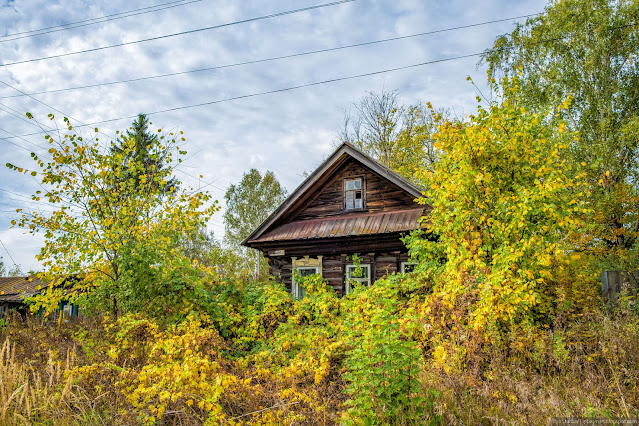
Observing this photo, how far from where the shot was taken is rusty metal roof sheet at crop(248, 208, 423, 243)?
442 inches

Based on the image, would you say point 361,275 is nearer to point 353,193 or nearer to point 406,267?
point 406,267

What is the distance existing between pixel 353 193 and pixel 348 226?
62.1 inches

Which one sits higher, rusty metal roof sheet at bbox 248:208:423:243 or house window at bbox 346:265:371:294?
rusty metal roof sheet at bbox 248:208:423:243

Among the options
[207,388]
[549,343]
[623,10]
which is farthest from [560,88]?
[207,388]

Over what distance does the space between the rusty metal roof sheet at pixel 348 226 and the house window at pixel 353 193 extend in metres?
0.51

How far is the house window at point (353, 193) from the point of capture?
1327 cm

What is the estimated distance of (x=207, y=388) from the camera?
14.0 ft

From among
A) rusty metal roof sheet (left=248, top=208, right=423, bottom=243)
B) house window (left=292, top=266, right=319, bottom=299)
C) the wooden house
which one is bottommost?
the wooden house

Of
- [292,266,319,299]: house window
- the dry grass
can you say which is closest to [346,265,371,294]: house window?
[292,266,319,299]: house window

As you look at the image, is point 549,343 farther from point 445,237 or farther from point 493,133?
point 493,133

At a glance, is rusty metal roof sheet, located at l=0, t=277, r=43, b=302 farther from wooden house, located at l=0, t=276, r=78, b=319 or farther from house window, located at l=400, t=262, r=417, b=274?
house window, located at l=400, t=262, r=417, b=274

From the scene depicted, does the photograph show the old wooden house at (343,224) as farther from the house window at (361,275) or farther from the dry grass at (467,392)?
the dry grass at (467,392)

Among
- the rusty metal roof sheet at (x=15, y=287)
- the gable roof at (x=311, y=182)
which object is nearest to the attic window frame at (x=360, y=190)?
the gable roof at (x=311, y=182)

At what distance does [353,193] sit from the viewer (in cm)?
1338
